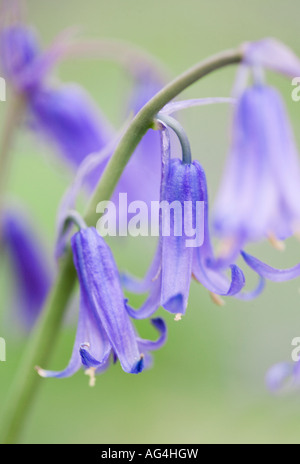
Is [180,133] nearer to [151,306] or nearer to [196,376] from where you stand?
[151,306]

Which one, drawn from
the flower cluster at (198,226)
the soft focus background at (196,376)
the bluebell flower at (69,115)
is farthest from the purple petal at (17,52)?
the flower cluster at (198,226)

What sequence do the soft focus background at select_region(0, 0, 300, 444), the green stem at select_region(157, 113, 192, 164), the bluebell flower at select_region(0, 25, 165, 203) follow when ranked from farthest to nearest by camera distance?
the soft focus background at select_region(0, 0, 300, 444)
the bluebell flower at select_region(0, 25, 165, 203)
the green stem at select_region(157, 113, 192, 164)

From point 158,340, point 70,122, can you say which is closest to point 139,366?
point 158,340

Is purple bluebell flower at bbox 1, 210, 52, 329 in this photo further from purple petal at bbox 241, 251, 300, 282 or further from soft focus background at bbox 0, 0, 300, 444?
purple petal at bbox 241, 251, 300, 282

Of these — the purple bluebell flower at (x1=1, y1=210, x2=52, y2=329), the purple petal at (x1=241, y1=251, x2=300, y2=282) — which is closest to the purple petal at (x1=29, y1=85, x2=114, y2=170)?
the purple bluebell flower at (x1=1, y1=210, x2=52, y2=329)

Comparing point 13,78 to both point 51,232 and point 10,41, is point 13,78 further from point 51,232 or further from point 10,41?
point 51,232

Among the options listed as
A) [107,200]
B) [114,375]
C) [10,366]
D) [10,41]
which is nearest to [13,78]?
[10,41]
